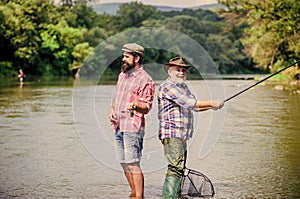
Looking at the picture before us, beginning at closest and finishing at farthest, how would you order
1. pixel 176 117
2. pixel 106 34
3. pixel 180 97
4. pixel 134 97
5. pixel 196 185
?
1. pixel 180 97
2. pixel 176 117
3. pixel 134 97
4. pixel 196 185
5. pixel 106 34

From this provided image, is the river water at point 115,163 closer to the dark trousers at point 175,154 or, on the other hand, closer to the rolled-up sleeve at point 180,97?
the dark trousers at point 175,154

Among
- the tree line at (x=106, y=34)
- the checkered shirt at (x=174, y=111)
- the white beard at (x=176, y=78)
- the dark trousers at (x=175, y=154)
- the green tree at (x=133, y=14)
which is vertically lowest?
the dark trousers at (x=175, y=154)

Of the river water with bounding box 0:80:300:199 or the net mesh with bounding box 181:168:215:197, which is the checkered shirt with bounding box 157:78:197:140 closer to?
the net mesh with bounding box 181:168:215:197

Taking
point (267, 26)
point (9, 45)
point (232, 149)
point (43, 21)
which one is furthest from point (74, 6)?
point (232, 149)

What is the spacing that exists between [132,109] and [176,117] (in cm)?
47

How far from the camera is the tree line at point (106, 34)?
36531 millimetres

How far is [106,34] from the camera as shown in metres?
98.6

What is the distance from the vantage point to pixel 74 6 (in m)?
112

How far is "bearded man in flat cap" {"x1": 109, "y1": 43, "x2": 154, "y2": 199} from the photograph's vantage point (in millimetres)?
6977

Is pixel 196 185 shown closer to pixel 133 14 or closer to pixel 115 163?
pixel 115 163

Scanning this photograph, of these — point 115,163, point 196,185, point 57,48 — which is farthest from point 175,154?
point 57,48

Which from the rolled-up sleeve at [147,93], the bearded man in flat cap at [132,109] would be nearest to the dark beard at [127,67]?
the bearded man in flat cap at [132,109]

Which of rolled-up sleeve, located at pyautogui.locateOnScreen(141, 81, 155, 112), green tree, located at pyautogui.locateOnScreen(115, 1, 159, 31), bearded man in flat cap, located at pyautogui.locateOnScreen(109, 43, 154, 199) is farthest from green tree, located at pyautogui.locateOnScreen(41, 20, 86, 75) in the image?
rolled-up sleeve, located at pyautogui.locateOnScreen(141, 81, 155, 112)

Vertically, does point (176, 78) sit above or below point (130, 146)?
above
